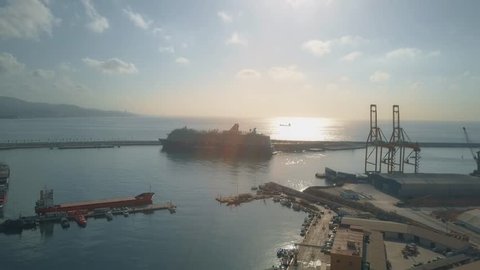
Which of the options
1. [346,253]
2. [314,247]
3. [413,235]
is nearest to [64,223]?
[314,247]

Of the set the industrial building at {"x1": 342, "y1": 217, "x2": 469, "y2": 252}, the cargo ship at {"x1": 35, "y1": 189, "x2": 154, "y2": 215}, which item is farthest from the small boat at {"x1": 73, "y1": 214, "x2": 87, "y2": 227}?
the industrial building at {"x1": 342, "y1": 217, "x2": 469, "y2": 252}

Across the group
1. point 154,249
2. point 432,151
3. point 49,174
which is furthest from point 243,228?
point 432,151

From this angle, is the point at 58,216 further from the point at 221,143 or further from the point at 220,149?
the point at 221,143

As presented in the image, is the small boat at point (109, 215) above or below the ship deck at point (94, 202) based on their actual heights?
below

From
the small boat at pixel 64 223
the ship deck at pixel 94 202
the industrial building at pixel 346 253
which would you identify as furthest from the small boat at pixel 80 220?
the industrial building at pixel 346 253

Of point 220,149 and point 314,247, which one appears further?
point 220,149

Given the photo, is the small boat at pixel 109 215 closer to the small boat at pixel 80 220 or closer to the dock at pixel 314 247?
the small boat at pixel 80 220

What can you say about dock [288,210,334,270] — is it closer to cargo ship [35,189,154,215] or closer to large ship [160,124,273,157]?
cargo ship [35,189,154,215]
